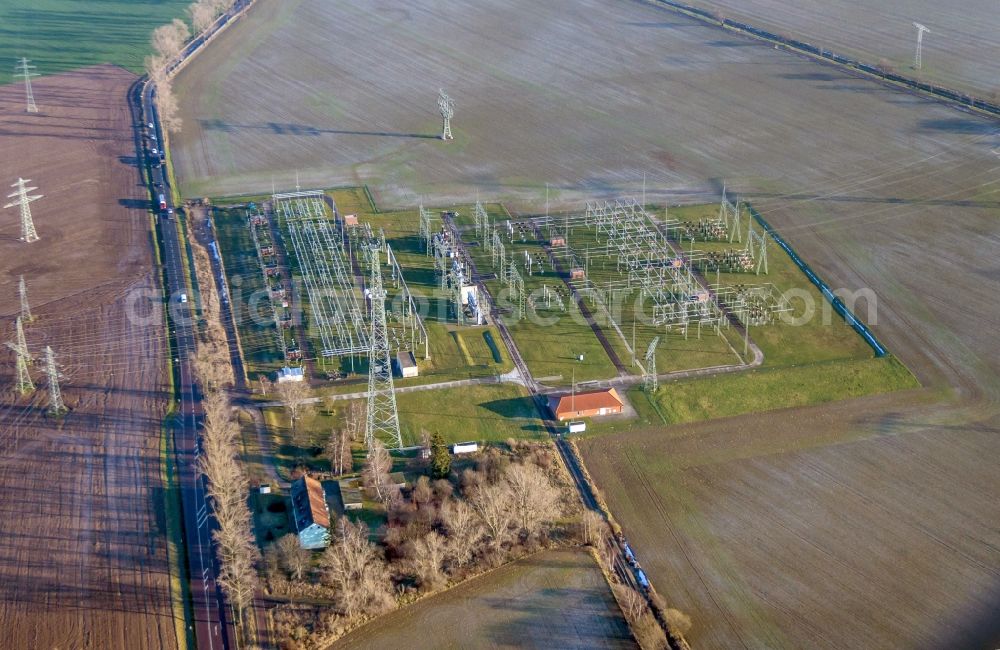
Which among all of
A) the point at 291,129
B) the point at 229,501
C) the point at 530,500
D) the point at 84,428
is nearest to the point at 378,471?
the point at 229,501

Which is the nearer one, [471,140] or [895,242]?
[895,242]

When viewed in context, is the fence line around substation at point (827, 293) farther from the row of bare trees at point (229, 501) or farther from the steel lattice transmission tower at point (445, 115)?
the row of bare trees at point (229, 501)

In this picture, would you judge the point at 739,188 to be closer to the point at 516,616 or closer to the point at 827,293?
the point at 827,293

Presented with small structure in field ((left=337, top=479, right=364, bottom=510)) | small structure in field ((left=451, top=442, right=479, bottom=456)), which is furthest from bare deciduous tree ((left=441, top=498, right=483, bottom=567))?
small structure in field ((left=451, top=442, right=479, bottom=456))

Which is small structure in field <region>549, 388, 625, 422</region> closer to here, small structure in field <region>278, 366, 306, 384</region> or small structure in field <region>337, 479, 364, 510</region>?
small structure in field <region>337, 479, 364, 510</region>

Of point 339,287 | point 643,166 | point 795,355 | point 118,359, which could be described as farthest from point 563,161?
point 118,359

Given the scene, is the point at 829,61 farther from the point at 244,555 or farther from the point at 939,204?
the point at 244,555
